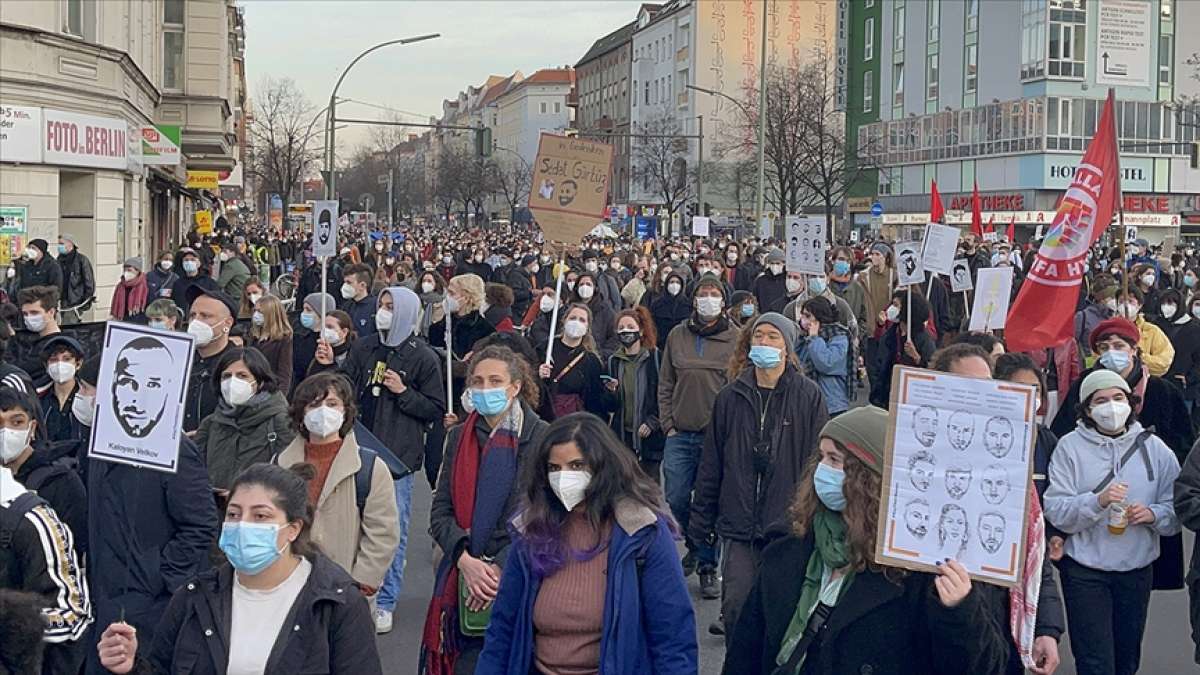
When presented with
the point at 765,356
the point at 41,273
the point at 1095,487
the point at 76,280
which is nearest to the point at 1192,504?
the point at 1095,487

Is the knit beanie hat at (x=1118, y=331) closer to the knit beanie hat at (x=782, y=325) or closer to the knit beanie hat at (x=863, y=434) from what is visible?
the knit beanie hat at (x=782, y=325)

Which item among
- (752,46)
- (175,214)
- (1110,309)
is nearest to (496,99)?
(752,46)

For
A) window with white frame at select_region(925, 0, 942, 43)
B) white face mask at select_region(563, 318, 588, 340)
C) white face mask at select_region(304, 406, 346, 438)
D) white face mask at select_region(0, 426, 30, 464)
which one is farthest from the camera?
window with white frame at select_region(925, 0, 942, 43)

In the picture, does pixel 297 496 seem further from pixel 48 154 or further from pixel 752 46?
pixel 752 46

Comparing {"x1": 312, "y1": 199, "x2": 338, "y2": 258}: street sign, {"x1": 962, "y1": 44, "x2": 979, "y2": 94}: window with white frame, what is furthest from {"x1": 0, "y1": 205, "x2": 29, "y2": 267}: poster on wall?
{"x1": 962, "y1": 44, "x2": 979, "y2": 94}: window with white frame

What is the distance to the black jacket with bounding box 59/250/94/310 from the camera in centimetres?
1981

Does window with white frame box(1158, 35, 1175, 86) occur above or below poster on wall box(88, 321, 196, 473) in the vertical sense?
above

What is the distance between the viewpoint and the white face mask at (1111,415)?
6.70m

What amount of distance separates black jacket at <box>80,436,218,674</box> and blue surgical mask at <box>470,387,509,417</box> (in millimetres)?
1117

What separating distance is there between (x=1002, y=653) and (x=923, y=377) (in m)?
0.79

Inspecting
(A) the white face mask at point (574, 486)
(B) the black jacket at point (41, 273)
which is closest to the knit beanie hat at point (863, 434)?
(A) the white face mask at point (574, 486)

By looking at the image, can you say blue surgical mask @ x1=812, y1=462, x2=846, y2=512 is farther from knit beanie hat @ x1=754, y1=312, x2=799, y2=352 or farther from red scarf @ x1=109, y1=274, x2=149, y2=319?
red scarf @ x1=109, y1=274, x2=149, y2=319

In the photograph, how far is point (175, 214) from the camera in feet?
171

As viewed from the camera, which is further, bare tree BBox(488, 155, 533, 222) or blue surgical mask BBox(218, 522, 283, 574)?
bare tree BBox(488, 155, 533, 222)
